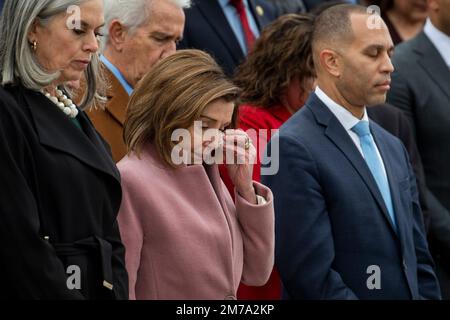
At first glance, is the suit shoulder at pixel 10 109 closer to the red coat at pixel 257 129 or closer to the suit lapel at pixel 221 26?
the red coat at pixel 257 129

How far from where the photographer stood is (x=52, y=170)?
3.70 metres

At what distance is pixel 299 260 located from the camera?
15.6ft

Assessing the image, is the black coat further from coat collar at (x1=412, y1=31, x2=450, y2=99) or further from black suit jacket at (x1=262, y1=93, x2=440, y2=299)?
coat collar at (x1=412, y1=31, x2=450, y2=99)

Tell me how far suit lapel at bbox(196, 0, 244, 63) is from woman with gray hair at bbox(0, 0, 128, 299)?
221cm

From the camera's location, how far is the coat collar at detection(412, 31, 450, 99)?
6395 mm

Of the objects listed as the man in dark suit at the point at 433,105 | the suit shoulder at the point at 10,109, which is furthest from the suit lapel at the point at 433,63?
the suit shoulder at the point at 10,109

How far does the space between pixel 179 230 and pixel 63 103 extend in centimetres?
64

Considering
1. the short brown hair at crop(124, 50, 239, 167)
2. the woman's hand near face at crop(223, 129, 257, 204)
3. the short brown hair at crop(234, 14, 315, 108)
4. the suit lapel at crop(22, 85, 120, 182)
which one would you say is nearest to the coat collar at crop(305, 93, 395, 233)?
the short brown hair at crop(234, 14, 315, 108)

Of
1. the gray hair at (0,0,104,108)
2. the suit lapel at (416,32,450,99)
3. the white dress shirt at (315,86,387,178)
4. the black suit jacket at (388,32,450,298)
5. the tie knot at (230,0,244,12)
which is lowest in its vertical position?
the black suit jacket at (388,32,450,298)

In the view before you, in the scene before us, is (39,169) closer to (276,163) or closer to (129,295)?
(129,295)

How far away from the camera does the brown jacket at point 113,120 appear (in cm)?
486

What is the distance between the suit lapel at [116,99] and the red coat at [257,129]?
0.51 m
